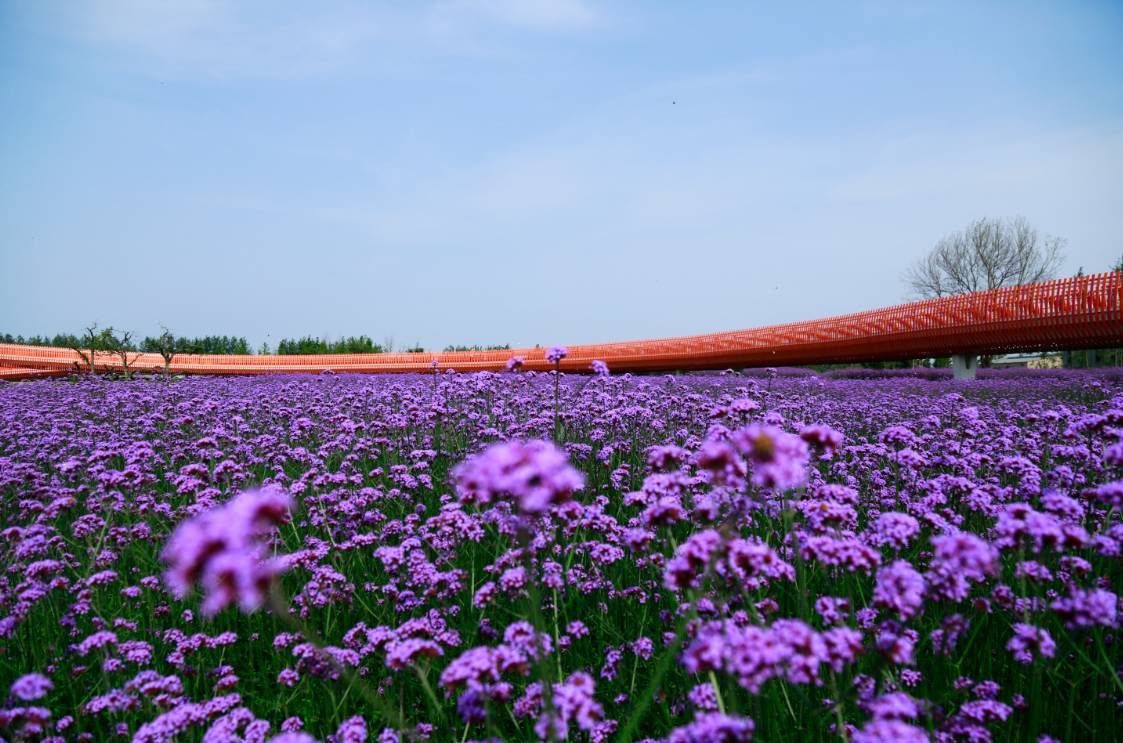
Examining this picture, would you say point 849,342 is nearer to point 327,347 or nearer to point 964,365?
point 964,365

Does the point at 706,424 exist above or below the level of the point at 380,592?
above

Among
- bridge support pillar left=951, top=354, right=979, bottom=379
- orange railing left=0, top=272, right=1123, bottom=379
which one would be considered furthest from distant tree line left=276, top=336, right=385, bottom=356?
bridge support pillar left=951, top=354, right=979, bottom=379

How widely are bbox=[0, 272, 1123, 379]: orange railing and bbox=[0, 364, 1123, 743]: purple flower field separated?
9861 millimetres

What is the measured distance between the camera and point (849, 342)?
25844 millimetres

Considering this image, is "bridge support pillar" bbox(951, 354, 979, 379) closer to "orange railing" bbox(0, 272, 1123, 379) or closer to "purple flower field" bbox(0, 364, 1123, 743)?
"orange railing" bbox(0, 272, 1123, 379)

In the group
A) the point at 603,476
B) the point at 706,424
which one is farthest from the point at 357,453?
the point at 706,424

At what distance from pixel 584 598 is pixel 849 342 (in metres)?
25.0

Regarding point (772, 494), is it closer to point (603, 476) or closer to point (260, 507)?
point (603, 476)

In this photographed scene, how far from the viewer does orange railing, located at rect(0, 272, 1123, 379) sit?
69.5 feet

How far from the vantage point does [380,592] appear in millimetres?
4090

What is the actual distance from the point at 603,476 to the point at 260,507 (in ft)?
16.7

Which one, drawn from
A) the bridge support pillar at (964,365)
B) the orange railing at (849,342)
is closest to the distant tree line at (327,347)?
the orange railing at (849,342)

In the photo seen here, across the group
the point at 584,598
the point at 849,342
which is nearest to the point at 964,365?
the point at 849,342

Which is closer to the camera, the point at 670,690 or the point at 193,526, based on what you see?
the point at 193,526
